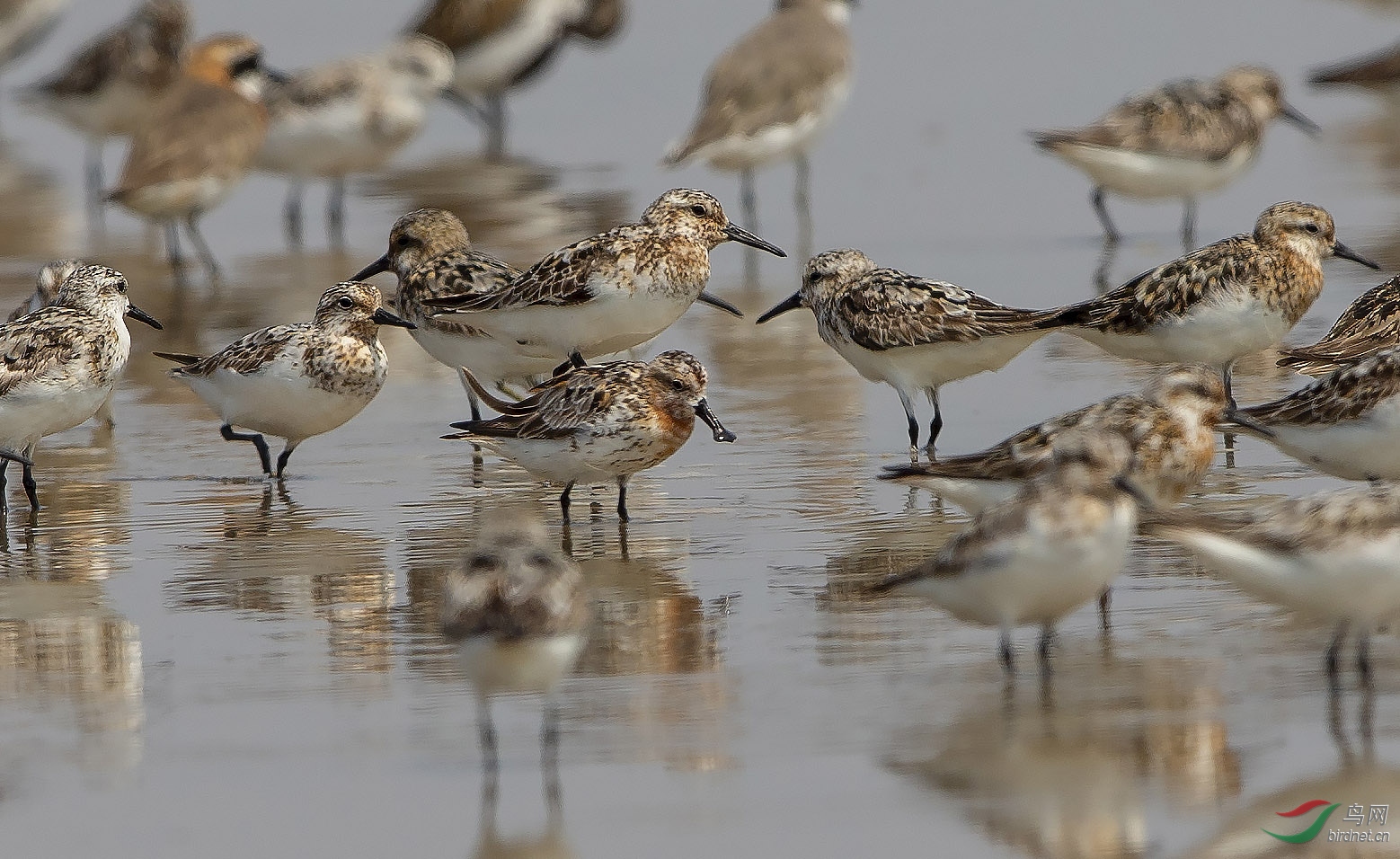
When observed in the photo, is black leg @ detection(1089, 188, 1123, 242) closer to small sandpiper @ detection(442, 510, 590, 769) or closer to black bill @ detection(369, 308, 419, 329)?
black bill @ detection(369, 308, 419, 329)

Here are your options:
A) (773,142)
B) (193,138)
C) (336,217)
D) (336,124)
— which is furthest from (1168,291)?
(336,124)

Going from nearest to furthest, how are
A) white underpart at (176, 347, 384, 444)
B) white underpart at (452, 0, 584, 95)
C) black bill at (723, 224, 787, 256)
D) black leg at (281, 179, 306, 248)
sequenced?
white underpart at (176, 347, 384, 444)
black bill at (723, 224, 787, 256)
black leg at (281, 179, 306, 248)
white underpart at (452, 0, 584, 95)

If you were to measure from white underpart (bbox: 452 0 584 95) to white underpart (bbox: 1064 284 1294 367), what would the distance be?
14.3 m

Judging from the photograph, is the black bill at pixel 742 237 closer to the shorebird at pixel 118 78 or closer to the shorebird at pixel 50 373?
the shorebird at pixel 50 373

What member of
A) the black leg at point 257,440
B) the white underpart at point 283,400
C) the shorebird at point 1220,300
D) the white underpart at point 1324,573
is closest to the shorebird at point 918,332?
the shorebird at point 1220,300

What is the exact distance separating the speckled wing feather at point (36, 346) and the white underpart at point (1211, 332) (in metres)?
5.15

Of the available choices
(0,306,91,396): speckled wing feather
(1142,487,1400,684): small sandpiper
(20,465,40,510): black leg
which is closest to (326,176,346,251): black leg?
(0,306,91,396): speckled wing feather

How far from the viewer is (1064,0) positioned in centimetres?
2989

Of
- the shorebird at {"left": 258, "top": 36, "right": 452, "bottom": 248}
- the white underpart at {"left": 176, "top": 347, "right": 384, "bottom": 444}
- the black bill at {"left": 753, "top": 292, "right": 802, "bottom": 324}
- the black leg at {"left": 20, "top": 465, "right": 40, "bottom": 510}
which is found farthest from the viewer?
the shorebird at {"left": 258, "top": 36, "right": 452, "bottom": 248}

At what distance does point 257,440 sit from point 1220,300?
5.14 metres

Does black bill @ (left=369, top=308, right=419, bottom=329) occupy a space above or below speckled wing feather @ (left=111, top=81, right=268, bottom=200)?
below

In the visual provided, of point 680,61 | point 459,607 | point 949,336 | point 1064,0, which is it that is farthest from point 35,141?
point 459,607

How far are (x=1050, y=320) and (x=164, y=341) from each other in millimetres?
7143

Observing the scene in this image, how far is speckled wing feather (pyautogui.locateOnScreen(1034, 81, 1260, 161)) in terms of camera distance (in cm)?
1623
